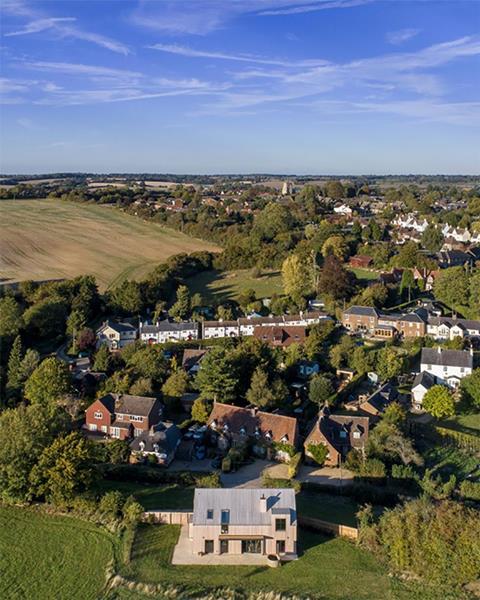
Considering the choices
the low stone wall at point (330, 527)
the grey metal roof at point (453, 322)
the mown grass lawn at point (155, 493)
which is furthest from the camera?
the grey metal roof at point (453, 322)

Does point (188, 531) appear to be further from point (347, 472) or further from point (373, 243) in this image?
point (373, 243)

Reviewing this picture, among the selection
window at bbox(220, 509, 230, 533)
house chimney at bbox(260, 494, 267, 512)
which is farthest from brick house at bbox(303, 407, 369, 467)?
window at bbox(220, 509, 230, 533)

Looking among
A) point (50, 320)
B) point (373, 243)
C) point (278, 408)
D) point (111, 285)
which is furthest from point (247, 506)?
Result: point (373, 243)

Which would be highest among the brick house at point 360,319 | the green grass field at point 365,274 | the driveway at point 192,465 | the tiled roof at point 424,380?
the green grass field at point 365,274

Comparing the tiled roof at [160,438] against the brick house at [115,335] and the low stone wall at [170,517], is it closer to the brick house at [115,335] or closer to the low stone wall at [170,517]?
the low stone wall at [170,517]

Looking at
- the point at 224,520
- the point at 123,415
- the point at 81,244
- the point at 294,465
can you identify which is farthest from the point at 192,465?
the point at 81,244

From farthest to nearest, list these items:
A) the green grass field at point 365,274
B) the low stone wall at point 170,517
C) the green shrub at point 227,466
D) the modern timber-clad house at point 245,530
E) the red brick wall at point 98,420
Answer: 1. the green grass field at point 365,274
2. the red brick wall at point 98,420
3. the green shrub at point 227,466
4. the low stone wall at point 170,517
5. the modern timber-clad house at point 245,530

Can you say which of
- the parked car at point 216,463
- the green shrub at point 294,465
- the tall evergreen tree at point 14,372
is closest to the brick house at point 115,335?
the tall evergreen tree at point 14,372
